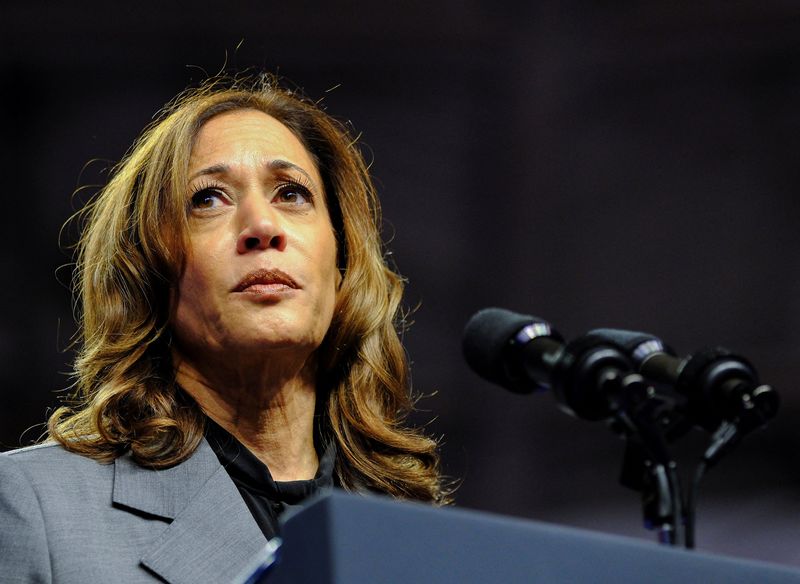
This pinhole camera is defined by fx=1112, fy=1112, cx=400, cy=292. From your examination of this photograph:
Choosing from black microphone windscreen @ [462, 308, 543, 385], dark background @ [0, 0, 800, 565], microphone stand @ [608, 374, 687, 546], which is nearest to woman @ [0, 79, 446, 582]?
black microphone windscreen @ [462, 308, 543, 385]

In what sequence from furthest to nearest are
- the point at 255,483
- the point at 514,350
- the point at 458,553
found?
the point at 255,483 → the point at 514,350 → the point at 458,553

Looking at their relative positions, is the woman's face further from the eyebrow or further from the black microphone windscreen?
the black microphone windscreen

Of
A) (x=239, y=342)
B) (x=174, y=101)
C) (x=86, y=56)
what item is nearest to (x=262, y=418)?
(x=239, y=342)

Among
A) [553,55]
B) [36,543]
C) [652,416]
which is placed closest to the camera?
[652,416]

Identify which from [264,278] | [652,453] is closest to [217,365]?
[264,278]

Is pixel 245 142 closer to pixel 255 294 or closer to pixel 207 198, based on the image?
pixel 207 198

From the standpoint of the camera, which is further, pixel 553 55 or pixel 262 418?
pixel 553 55

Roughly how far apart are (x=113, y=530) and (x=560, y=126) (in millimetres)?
2642

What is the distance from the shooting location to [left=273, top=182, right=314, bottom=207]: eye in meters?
2.29

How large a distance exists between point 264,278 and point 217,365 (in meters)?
0.22

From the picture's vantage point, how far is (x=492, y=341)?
1.59 metres

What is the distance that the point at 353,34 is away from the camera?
12.8 ft

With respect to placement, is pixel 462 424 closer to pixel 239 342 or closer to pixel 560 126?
pixel 560 126

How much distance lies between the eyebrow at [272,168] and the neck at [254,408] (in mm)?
372
